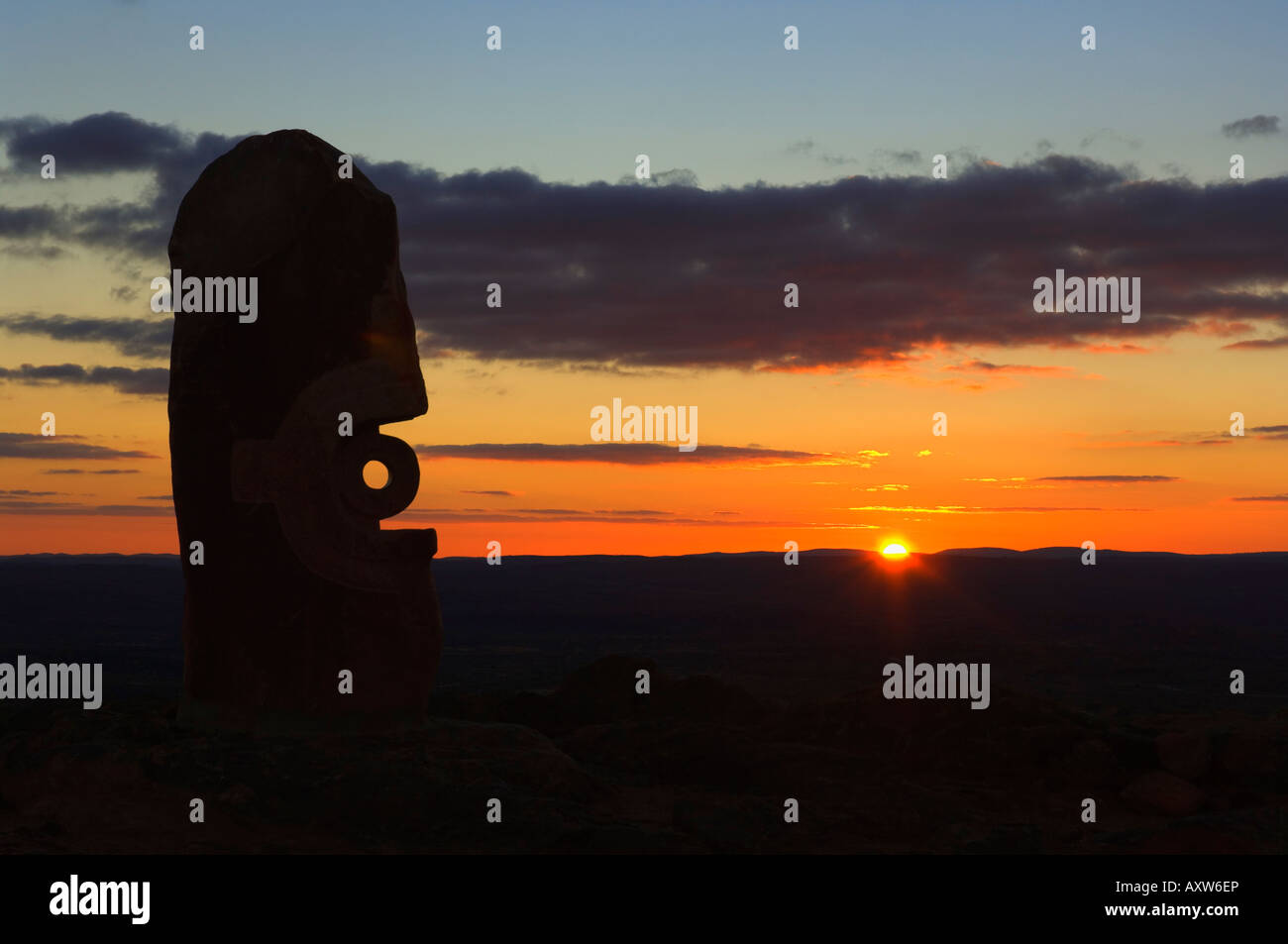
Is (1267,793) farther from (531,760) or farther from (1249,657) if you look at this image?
(1249,657)

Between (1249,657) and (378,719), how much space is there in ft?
148

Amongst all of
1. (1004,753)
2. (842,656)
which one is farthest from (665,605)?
(1004,753)

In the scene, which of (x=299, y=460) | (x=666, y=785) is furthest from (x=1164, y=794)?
(x=299, y=460)

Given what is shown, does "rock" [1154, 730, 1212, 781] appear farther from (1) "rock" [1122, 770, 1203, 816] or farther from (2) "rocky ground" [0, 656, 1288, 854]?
(1) "rock" [1122, 770, 1203, 816]

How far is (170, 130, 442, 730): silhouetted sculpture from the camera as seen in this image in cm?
1755

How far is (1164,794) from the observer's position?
60.4ft

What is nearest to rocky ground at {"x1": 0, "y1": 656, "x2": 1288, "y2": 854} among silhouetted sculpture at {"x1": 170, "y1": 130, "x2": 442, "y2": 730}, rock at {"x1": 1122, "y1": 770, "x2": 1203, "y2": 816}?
rock at {"x1": 1122, "y1": 770, "x2": 1203, "y2": 816}

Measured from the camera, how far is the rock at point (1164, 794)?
18.3 m

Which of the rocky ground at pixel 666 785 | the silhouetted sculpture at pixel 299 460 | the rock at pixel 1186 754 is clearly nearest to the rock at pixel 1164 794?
the rocky ground at pixel 666 785

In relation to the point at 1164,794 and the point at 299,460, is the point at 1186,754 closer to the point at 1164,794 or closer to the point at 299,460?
the point at 1164,794

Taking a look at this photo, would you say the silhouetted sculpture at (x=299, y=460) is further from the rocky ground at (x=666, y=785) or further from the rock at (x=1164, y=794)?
the rock at (x=1164, y=794)

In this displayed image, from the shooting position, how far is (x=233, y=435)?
17.8 metres

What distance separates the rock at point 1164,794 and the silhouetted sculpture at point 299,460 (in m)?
8.77

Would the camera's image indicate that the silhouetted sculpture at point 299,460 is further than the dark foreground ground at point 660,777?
Yes
